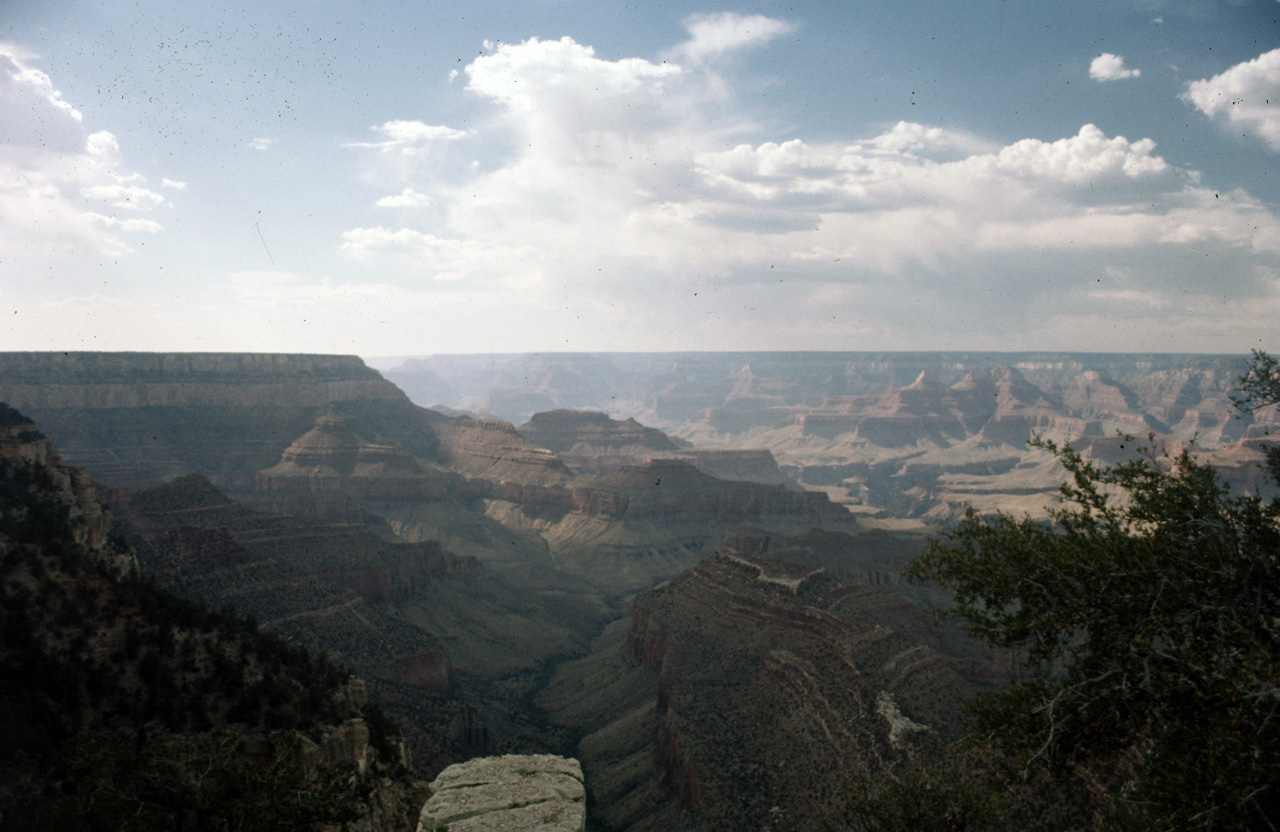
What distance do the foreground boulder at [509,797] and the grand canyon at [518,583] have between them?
187 inches

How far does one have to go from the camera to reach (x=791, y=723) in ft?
136

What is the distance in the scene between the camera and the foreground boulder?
17.3 meters

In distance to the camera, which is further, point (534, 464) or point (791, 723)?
point (534, 464)

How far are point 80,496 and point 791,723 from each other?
121 ft

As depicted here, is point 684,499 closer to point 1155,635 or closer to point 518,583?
point 518,583

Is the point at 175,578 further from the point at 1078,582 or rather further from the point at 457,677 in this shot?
the point at 1078,582

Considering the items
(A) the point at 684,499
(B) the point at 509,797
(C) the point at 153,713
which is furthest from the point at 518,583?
(B) the point at 509,797

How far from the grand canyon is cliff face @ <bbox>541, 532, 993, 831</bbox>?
20cm

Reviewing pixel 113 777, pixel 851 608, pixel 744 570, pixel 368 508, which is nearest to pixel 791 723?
pixel 851 608

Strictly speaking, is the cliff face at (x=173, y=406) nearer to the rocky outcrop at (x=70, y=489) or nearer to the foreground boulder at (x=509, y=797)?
the rocky outcrop at (x=70, y=489)

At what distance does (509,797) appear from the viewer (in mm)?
18734

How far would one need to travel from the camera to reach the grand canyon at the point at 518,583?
3812 cm

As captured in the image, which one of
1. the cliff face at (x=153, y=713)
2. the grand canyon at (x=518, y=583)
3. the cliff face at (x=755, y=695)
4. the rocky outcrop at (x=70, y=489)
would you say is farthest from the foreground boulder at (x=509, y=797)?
the rocky outcrop at (x=70, y=489)

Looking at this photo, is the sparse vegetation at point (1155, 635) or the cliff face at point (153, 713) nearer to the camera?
the sparse vegetation at point (1155, 635)
